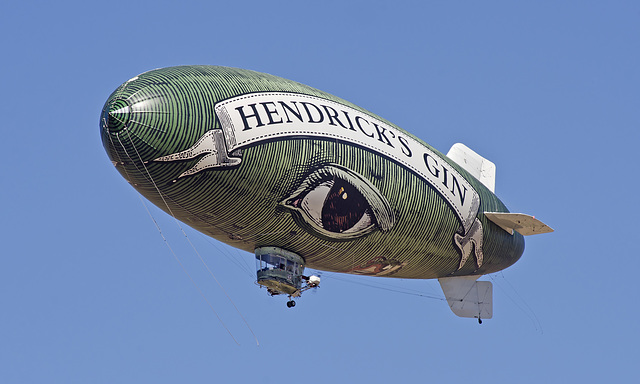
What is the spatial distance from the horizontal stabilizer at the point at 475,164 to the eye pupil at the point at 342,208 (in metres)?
10.00

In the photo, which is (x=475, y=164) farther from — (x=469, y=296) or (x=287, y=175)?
(x=287, y=175)

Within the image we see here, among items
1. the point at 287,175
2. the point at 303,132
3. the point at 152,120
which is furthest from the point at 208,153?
the point at 303,132

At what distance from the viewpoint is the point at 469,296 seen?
43.8m

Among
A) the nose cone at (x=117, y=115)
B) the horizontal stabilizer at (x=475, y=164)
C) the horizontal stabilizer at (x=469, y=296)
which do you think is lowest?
the horizontal stabilizer at (x=469, y=296)

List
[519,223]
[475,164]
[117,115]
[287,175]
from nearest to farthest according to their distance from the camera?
[117,115], [287,175], [519,223], [475,164]

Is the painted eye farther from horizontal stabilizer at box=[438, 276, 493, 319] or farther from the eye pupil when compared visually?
horizontal stabilizer at box=[438, 276, 493, 319]

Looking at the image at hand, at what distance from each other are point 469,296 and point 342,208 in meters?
11.8

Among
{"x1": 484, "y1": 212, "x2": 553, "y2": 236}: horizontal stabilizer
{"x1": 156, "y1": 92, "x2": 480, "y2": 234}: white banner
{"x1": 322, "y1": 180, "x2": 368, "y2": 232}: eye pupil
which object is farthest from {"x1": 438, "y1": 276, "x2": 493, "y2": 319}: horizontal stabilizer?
{"x1": 322, "y1": 180, "x2": 368, "y2": 232}: eye pupil

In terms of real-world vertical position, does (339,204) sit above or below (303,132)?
below

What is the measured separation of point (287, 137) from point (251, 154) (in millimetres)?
1350

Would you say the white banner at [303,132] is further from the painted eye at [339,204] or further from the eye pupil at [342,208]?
the eye pupil at [342,208]

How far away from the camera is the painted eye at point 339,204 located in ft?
109

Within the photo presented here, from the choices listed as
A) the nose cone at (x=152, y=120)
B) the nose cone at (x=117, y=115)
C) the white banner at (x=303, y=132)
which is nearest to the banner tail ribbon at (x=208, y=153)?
the white banner at (x=303, y=132)

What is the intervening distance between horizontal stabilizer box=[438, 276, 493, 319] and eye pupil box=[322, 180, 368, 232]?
9384mm
